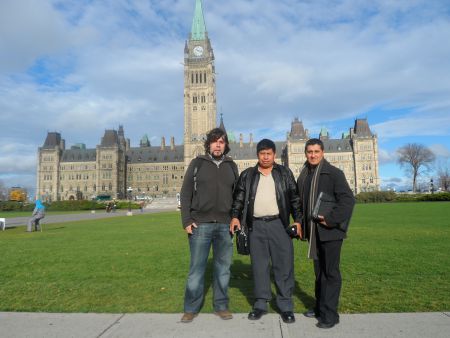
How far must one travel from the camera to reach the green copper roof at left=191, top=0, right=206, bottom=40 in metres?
104

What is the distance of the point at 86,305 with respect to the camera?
552cm

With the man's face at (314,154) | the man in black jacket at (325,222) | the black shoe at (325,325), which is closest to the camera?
the black shoe at (325,325)

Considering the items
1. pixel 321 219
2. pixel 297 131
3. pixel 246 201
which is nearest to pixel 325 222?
pixel 321 219

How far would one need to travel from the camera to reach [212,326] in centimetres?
458

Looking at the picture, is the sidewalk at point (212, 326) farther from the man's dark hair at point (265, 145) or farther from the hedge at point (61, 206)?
the hedge at point (61, 206)

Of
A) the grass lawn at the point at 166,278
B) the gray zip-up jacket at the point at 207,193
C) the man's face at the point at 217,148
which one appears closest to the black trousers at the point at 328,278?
the grass lawn at the point at 166,278

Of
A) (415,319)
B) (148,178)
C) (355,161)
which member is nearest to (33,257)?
(415,319)

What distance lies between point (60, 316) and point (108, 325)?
0.79 m

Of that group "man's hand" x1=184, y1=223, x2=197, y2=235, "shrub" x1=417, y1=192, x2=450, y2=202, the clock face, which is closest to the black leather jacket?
"man's hand" x1=184, y1=223, x2=197, y2=235

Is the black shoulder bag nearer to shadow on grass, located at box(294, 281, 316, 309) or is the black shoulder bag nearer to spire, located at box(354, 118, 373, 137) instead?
shadow on grass, located at box(294, 281, 316, 309)

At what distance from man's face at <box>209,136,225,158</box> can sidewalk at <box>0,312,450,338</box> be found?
212 centimetres

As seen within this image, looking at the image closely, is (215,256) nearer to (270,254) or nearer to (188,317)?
(270,254)

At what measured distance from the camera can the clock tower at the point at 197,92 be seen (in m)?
102

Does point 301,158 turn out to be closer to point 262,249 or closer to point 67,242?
point 67,242
